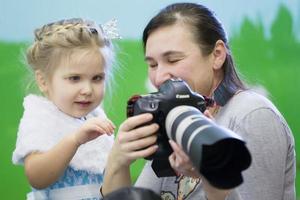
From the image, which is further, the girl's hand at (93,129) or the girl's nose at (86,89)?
the girl's nose at (86,89)

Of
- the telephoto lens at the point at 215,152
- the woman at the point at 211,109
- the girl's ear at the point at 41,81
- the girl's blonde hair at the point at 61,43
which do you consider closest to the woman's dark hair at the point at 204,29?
the woman at the point at 211,109

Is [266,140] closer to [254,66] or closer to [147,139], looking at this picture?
[147,139]

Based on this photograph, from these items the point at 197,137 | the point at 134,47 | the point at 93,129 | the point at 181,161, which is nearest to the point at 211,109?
the point at 93,129

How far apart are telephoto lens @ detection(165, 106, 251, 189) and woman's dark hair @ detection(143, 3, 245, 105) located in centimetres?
41

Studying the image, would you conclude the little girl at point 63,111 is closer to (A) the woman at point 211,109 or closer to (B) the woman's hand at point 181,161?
(A) the woman at point 211,109

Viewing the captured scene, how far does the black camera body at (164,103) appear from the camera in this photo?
0.66 metres

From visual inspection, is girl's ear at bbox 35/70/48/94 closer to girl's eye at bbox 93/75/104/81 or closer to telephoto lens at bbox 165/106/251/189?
girl's eye at bbox 93/75/104/81

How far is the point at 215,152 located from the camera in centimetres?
51

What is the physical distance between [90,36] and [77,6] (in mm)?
617

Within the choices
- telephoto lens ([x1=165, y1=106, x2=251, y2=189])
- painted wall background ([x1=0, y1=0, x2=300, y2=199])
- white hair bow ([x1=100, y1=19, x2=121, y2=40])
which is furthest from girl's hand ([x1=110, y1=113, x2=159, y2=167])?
painted wall background ([x1=0, y1=0, x2=300, y2=199])

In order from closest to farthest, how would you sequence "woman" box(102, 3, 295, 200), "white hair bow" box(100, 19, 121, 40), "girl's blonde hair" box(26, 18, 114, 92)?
"woman" box(102, 3, 295, 200)
"girl's blonde hair" box(26, 18, 114, 92)
"white hair bow" box(100, 19, 121, 40)

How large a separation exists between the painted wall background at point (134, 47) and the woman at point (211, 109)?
0.53 metres

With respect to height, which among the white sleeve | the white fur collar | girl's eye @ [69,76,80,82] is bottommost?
the white sleeve

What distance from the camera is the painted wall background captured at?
1578 millimetres
